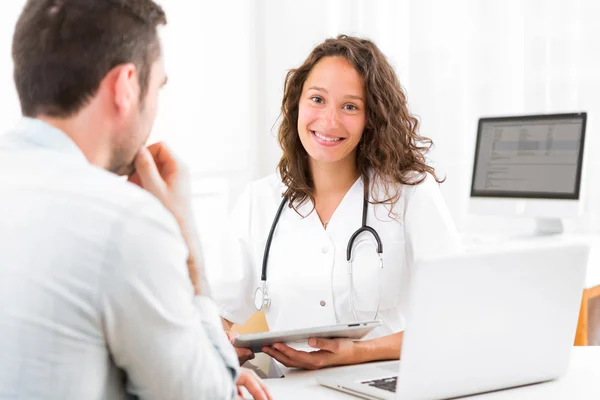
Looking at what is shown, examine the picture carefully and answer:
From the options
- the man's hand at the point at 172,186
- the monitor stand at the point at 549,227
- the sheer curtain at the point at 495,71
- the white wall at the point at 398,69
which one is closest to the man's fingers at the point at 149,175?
the man's hand at the point at 172,186

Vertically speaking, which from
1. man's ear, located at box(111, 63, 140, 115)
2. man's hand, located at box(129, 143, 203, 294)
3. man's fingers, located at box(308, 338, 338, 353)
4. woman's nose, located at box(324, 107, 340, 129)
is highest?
man's ear, located at box(111, 63, 140, 115)

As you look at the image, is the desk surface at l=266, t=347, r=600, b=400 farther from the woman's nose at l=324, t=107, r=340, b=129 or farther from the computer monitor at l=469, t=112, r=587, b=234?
the computer monitor at l=469, t=112, r=587, b=234

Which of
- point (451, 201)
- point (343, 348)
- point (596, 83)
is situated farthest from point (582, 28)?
point (343, 348)

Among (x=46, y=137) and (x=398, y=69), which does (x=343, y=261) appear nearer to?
(x=46, y=137)

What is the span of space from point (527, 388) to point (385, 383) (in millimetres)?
256

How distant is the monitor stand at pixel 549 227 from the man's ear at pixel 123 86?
225cm

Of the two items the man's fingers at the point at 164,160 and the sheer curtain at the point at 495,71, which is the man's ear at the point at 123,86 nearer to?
the man's fingers at the point at 164,160

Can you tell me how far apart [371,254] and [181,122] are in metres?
1.89

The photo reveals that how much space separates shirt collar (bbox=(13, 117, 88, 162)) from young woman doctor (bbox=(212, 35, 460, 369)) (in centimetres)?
103

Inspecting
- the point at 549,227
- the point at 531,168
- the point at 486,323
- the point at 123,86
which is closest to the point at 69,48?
the point at 123,86

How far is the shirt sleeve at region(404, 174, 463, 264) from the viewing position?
6.44 ft

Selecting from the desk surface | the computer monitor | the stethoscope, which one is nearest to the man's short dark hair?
the desk surface

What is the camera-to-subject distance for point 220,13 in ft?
12.5

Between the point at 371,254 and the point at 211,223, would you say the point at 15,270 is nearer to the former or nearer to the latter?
the point at 371,254
